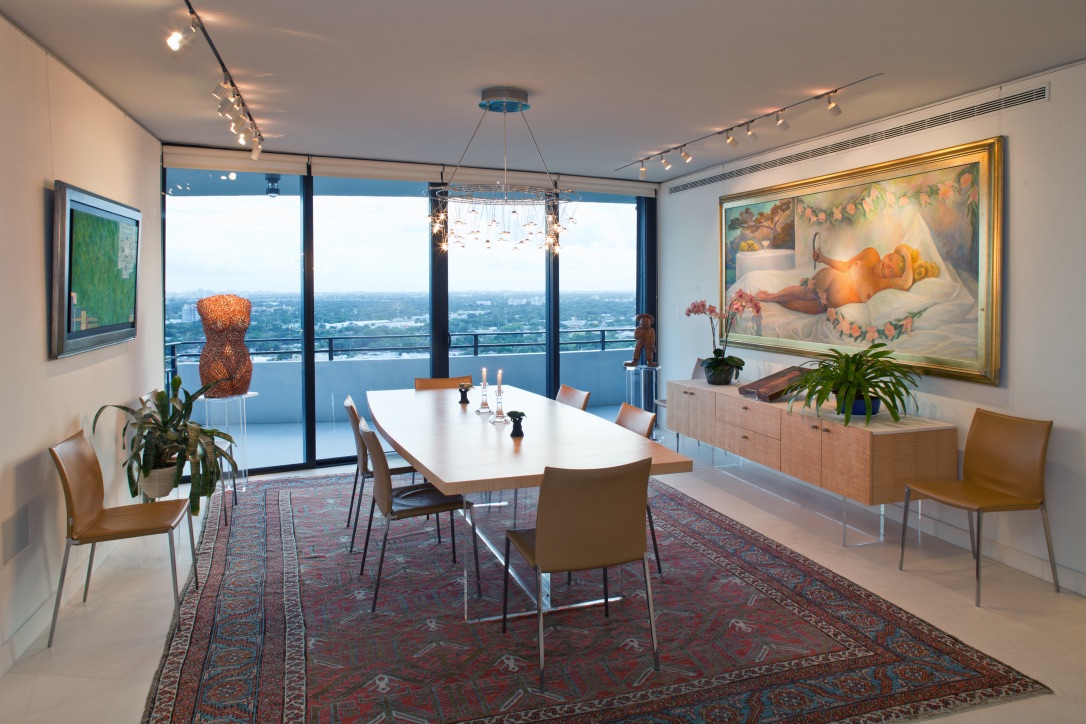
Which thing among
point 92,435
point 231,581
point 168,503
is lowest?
point 231,581

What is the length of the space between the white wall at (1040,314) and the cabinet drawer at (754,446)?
0.96 metres

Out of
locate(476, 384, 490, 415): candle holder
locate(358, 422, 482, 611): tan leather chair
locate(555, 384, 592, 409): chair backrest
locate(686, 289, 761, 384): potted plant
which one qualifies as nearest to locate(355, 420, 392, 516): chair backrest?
locate(358, 422, 482, 611): tan leather chair

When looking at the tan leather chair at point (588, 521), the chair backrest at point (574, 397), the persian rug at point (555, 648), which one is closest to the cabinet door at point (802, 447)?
the persian rug at point (555, 648)

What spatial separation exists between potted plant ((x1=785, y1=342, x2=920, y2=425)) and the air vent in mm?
1361

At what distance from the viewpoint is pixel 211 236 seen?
20.3 feet

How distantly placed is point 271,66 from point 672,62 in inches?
79.2

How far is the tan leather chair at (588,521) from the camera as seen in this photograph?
9.46ft

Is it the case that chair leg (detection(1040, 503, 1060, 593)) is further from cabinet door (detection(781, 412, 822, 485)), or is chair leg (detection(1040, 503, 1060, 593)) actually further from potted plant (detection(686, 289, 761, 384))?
potted plant (detection(686, 289, 761, 384))

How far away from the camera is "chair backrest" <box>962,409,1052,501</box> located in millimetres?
3852

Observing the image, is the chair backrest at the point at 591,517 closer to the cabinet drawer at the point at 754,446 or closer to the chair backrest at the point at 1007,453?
the chair backrest at the point at 1007,453

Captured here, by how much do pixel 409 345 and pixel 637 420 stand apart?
3.29 meters

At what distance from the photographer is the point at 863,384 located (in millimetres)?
4559

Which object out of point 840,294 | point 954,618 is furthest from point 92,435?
point 840,294

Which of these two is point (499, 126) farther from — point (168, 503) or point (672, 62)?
point (168, 503)
